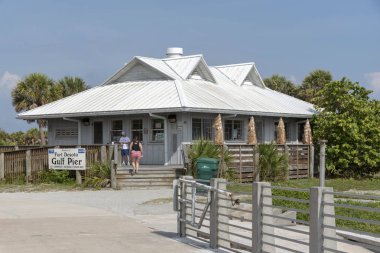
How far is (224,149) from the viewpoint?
81.2 ft

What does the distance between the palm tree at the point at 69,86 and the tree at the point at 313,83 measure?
622 inches

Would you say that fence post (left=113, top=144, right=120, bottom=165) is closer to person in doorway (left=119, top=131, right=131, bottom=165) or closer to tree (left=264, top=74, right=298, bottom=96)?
person in doorway (left=119, top=131, right=131, bottom=165)

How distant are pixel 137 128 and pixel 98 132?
7.30ft

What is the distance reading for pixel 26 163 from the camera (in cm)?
2438

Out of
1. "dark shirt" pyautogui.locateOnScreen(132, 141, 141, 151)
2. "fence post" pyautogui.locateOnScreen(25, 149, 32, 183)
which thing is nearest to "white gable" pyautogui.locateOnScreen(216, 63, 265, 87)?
"dark shirt" pyautogui.locateOnScreen(132, 141, 141, 151)

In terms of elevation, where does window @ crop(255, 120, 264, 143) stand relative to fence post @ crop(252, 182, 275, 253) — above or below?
above

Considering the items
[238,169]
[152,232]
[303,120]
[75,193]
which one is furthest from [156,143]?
[152,232]

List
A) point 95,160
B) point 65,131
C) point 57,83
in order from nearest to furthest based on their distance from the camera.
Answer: point 95,160, point 65,131, point 57,83

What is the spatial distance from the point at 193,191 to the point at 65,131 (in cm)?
2083

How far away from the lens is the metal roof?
26953mm

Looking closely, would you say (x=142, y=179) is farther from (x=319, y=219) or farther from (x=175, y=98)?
(x=319, y=219)

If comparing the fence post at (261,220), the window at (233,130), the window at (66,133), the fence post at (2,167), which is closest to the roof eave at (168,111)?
the window at (233,130)

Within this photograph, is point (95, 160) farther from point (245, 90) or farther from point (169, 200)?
point (245, 90)

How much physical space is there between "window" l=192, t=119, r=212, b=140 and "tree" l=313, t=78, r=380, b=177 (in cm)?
538
